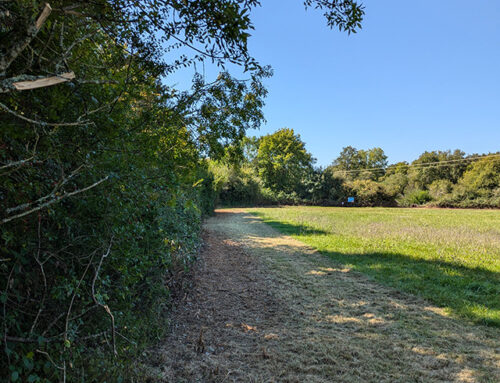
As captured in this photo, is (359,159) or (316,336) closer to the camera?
(316,336)

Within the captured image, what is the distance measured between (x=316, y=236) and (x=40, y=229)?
9.83 m

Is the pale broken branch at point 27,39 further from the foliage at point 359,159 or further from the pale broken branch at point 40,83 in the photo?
the foliage at point 359,159

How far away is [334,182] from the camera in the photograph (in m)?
36.3

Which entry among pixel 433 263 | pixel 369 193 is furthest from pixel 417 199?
pixel 433 263

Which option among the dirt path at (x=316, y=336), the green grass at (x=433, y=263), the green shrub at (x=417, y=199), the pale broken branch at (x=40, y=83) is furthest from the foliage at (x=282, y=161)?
the pale broken branch at (x=40, y=83)

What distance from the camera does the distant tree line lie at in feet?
108

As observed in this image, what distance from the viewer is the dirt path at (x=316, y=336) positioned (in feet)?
8.75

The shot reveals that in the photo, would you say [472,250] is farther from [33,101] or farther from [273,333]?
[33,101]

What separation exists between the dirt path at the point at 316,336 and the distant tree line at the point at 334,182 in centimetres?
2076

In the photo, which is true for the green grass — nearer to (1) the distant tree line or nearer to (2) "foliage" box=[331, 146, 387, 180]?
(1) the distant tree line

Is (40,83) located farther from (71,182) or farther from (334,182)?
(334,182)

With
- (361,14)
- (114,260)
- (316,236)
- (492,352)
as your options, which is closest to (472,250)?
(316,236)

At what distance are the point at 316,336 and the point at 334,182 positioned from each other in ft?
114

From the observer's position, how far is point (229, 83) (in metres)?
5.12
